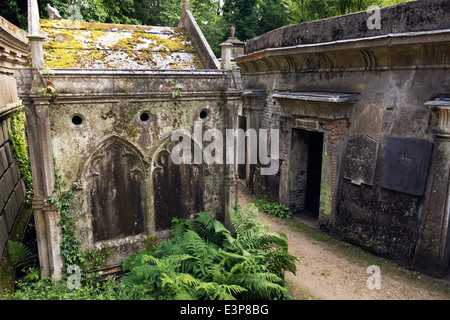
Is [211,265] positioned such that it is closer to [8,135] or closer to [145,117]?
[145,117]

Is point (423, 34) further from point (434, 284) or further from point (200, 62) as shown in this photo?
point (434, 284)

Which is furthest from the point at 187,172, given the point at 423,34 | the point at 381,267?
the point at 423,34

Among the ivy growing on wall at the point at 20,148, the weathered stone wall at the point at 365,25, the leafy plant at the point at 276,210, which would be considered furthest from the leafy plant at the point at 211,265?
the ivy growing on wall at the point at 20,148

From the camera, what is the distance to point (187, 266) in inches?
237

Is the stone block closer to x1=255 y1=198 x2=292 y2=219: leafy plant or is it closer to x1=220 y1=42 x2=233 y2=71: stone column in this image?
x1=220 y1=42 x2=233 y2=71: stone column

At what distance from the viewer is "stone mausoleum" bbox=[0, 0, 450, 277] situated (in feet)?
19.1

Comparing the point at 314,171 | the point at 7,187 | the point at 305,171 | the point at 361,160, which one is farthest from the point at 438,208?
the point at 7,187

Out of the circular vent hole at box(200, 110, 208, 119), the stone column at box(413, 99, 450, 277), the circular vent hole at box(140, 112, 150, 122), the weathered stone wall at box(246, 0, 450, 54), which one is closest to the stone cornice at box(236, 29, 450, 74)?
the weathered stone wall at box(246, 0, 450, 54)

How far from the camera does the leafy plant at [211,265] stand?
535 centimetres

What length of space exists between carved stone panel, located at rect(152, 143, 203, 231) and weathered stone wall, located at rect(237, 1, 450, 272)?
4.08 m
